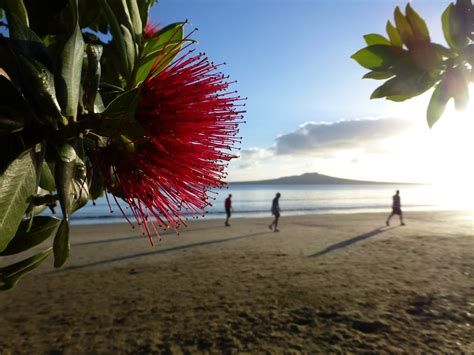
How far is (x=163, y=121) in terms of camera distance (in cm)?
99

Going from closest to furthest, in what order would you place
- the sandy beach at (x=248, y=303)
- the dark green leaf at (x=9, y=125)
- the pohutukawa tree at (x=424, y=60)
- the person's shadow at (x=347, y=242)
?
the dark green leaf at (x=9, y=125)
the pohutukawa tree at (x=424, y=60)
the sandy beach at (x=248, y=303)
the person's shadow at (x=347, y=242)

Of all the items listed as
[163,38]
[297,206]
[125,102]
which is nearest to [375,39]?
[163,38]

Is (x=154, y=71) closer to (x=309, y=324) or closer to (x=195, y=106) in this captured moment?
(x=195, y=106)

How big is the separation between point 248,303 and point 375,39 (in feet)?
19.3

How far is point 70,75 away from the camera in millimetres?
671

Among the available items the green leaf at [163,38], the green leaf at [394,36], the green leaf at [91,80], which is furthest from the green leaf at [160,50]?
the green leaf at [394,36]

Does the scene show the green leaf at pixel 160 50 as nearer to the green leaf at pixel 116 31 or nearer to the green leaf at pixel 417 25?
the green leaf at pixel 116 31

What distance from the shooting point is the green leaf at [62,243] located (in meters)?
0.74

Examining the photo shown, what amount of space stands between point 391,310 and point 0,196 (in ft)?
21.4

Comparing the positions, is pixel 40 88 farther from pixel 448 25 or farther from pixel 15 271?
pixel 448 25

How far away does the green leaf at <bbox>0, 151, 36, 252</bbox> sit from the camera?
2.08 ft

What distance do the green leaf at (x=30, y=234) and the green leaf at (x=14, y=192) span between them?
0.92 ft

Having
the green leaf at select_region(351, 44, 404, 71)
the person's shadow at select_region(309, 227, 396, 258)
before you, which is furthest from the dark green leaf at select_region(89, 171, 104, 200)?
the person's shadow at select_region(309, 227, 396, 258)

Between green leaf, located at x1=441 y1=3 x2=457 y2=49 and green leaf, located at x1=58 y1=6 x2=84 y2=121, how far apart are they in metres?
1.15
